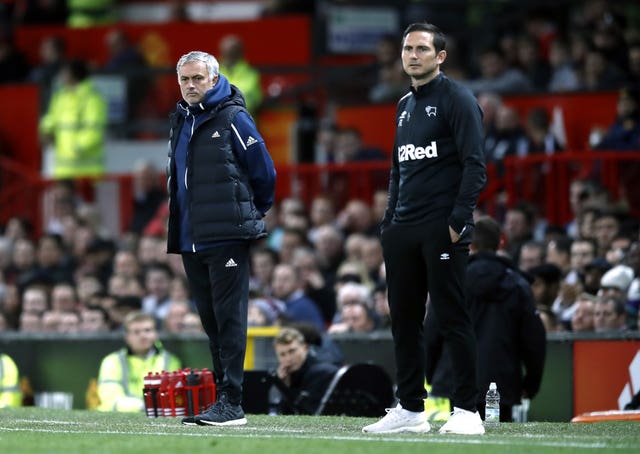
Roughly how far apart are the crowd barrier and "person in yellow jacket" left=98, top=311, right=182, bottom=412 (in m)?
0.76

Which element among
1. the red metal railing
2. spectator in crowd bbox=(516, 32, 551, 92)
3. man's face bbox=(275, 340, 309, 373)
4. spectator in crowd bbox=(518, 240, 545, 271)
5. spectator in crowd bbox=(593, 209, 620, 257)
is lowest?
man's face bbox=(275, 340, 309, 373)

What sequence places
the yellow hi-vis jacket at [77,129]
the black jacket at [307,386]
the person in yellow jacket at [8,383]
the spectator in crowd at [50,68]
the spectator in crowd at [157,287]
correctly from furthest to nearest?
the spectator in crowd at [50,68] < the yellow hi-vis jacket at [77,129] < the spectator in crowd at [157,287] < the person in yellow jacket at [8,383] < the black jacket at [307,386]

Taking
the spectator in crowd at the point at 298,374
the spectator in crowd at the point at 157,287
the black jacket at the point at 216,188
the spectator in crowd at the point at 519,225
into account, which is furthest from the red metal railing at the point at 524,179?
the black jacket at the point at 216,188

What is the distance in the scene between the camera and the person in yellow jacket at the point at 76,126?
20.5 metres

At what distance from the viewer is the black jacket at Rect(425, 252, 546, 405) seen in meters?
11.0

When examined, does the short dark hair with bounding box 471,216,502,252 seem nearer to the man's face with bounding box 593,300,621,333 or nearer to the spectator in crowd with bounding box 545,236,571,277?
the man's face with bounding box 593,300,621,333

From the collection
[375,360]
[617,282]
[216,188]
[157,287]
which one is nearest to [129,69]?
[157,287]

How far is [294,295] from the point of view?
→ 1528 centimetres

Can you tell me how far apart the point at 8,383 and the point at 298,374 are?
327cm

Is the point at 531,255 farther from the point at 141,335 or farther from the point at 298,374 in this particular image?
the point at 141,335

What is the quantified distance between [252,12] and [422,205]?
49.1 ft

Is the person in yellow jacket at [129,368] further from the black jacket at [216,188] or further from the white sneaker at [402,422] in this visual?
the white sneaker at [402,422]

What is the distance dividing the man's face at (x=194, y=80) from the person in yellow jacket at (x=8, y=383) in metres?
5.47

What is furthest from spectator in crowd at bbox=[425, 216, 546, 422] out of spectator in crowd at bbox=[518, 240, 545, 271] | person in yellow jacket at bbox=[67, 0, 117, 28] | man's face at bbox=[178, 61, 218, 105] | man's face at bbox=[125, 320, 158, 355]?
person in yellow jacket at bbox=[67, 0, 117, 28]
